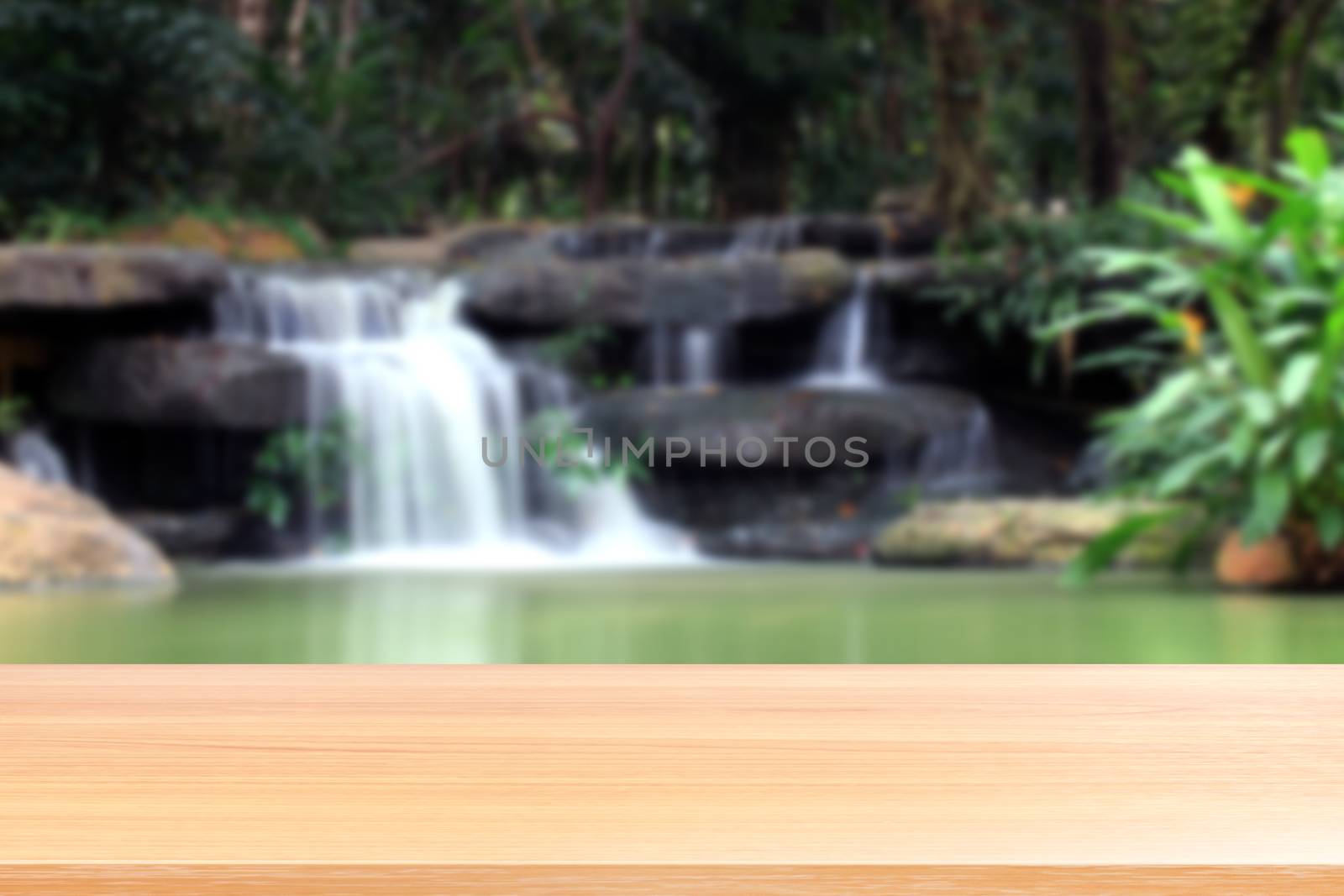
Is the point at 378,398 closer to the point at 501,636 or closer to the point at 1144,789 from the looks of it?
the point at 501,636

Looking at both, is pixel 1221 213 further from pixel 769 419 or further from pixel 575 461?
pixel 575 461

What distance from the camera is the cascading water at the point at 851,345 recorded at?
5934 millimetres

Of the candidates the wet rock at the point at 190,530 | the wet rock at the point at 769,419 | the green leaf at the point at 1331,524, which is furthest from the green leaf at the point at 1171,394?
the wet rock at the point at 190,530

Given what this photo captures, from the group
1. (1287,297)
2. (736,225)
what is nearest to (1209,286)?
(1287,297)

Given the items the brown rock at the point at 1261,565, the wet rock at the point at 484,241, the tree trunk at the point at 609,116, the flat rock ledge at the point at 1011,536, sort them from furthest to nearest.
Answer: the tree trunk at the point at 609,116 < the wet rock at the point at 484,241 < the flat rock ledge at the point at 1011,536 < the brown rock at the point at 1261,565

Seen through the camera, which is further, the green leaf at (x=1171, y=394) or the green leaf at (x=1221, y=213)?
the green leaf at (x=1221, y=213)

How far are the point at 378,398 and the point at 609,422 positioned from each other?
33.3 inches

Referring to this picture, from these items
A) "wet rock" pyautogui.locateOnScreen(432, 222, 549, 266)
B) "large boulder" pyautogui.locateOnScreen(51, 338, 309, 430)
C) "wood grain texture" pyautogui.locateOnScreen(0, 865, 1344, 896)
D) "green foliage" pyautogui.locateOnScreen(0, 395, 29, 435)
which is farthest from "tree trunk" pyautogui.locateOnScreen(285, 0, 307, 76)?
"wood grain texture" pyautogui.locateOnScreen(0, 865, 1344, 896)

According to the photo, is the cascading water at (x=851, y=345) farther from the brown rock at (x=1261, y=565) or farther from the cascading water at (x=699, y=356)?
the brown rock at (x=1261, y=565)

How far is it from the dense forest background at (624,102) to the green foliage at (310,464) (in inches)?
113

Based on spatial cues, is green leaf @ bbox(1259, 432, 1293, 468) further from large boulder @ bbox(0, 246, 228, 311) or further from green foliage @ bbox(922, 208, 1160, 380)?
large boulder @ bbox(0, 246, 228, 311)

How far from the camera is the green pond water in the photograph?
196 cm

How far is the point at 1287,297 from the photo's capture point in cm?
299

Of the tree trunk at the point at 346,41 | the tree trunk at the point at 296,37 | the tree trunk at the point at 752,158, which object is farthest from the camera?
the tree trunk at the point at 752,158
